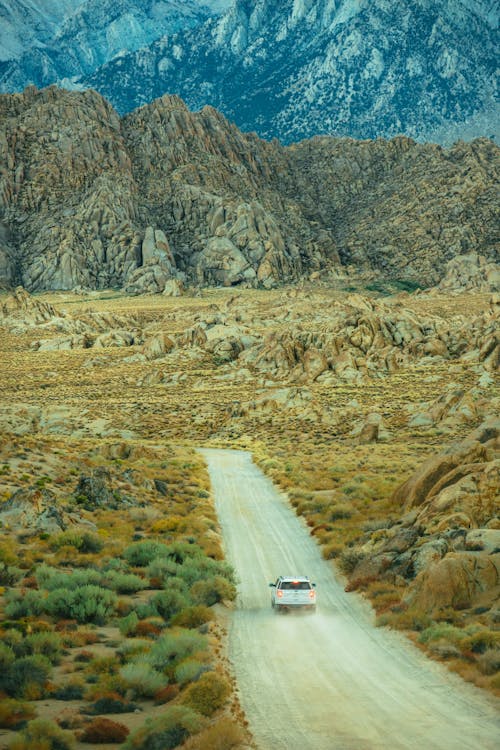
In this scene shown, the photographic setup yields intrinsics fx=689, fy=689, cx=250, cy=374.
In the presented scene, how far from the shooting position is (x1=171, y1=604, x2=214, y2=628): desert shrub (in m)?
16.4

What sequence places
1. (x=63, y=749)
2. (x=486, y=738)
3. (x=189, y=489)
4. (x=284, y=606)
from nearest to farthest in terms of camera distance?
(x=63, y=749)
(x=486, y=738)
(x=284, y=606)
(x=189, y=489)

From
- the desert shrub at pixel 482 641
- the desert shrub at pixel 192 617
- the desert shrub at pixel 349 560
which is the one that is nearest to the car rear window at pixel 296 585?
the desert shrub at pixel 192 617

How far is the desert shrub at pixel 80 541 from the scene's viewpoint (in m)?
21.9

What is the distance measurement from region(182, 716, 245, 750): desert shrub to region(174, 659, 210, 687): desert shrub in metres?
1.89

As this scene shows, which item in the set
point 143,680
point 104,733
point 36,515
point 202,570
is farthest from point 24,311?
point 104,733

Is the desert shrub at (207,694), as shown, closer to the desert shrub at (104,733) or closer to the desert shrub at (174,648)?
the desert shrub at (104,733)

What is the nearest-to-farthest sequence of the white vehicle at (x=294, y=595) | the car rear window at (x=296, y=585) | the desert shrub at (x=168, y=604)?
the desert shrub at (x=168, y=604) < the white vehicle at (x=294, y=595) < the car rear window at (x=296, y=585)

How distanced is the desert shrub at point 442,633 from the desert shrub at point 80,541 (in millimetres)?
11151

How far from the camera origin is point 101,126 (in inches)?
7347

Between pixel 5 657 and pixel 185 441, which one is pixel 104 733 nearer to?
pixel 5 657

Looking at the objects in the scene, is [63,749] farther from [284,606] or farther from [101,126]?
[101,126]

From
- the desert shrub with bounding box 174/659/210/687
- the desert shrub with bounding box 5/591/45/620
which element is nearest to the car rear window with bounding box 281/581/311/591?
the desert shrub with bounding box 174/659/210/687

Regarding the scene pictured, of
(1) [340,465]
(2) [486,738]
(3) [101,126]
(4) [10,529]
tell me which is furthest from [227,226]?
(2) [486,738]

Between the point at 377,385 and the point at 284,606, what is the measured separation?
54.0 m
